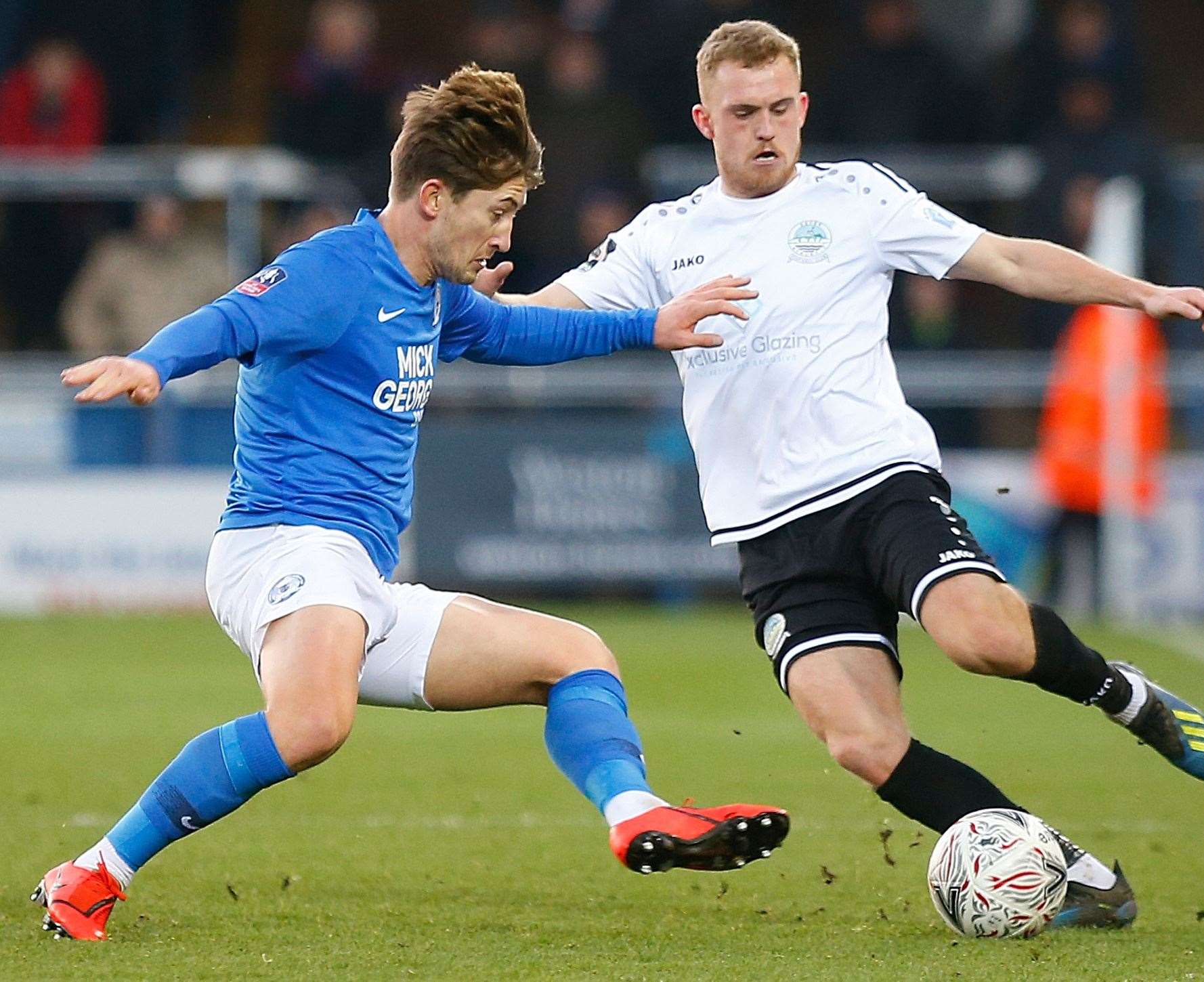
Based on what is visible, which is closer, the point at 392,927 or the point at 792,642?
the point at 392,927

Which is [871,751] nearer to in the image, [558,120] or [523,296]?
[523,296]

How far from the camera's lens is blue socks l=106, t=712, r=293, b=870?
467 centimetres

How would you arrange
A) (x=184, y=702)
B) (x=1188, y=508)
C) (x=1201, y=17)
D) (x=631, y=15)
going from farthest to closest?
(x=1201, y=17) < (x=631, y=15) < (x=1188, y=508) < (x=184, y=702)

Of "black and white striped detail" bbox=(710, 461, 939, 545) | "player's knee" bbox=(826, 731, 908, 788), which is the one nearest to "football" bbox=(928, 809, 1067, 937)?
"player's knee" bbox=(826, 731, 908, 788)

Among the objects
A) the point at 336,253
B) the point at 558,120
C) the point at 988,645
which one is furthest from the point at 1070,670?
the point at 558,120

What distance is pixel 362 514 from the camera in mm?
4957

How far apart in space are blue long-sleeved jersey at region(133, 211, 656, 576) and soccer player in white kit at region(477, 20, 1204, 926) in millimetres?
496

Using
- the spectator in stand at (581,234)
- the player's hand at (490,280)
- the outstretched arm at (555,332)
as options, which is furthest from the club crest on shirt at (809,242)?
the spectator in stand at (581,234)

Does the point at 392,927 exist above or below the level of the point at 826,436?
below

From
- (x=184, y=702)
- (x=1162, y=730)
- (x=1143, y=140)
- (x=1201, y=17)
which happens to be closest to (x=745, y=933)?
(x=1162, y=730)

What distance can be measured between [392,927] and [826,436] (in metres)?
1.69

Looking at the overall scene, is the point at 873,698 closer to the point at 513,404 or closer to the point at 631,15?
the point at 513,404

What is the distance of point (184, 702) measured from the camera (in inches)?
368

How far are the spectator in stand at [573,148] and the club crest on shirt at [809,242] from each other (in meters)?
7.75
